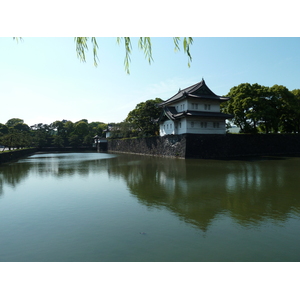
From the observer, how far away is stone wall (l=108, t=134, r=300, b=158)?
939 inches

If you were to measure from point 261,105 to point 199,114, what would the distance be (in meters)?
7.53

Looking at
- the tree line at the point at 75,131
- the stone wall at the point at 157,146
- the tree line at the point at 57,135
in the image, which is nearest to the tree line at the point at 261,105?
the stone wall at the point at 157,146

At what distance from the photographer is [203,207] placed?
6.28m

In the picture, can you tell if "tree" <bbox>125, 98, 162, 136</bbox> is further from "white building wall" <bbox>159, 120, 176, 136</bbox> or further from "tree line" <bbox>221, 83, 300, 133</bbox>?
"tree line" <bbox>221, 83, 300, 133</bbox>

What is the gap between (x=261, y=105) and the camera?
2567cm

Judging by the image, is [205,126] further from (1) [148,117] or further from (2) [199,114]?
(1) [148,117]

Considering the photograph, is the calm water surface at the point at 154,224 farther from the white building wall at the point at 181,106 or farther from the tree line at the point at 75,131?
the tree line at the point at 75,131

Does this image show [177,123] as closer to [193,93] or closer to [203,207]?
[193,93]

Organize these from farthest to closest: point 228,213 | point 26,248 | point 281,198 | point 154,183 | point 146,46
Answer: point 154,183 → point 281,198 → point 228,213 → point 26,248 → point 146,46

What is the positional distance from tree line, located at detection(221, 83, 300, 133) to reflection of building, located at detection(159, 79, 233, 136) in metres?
2.48

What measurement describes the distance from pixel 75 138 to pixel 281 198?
164ft

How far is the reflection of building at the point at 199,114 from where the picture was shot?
80.9ft

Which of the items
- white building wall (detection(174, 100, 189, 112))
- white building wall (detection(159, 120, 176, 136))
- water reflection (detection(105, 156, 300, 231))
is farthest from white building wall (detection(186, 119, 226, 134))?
water reflection (detection(105, 156, 300, 231))

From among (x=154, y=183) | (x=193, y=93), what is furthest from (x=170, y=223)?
(x=193, y=93)
